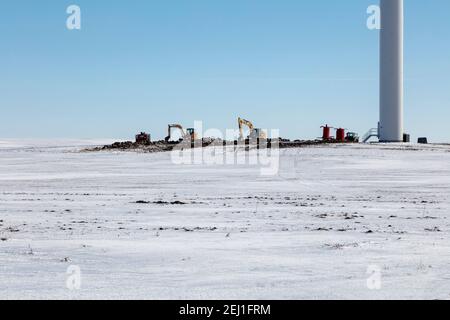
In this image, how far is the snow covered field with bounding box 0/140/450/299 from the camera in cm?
769

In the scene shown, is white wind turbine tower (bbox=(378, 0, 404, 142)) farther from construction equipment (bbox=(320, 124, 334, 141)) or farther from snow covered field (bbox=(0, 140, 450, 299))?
snow covered field (bbox=(0, 140, 450, 299))

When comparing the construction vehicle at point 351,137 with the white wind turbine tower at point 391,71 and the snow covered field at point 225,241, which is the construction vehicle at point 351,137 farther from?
the snow covered field at point 225,241

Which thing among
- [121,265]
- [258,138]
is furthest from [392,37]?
[121,265]

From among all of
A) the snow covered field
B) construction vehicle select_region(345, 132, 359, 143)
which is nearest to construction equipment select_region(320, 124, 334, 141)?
construction vehicle select_region(345, 132, 359, 143)

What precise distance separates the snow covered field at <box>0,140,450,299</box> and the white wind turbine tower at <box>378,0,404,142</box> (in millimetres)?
42971

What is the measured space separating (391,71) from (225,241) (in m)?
59.1

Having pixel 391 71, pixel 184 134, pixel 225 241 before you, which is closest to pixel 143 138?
pixel 184 134

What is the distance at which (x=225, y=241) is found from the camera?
436 inches

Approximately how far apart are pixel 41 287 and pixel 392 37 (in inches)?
2496

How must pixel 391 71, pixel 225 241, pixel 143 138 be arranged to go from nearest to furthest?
pixel 225 241
pixel 391 71
pixel 143 138

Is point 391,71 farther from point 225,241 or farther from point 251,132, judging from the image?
point 225,241

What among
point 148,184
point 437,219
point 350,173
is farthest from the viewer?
point 350,173
